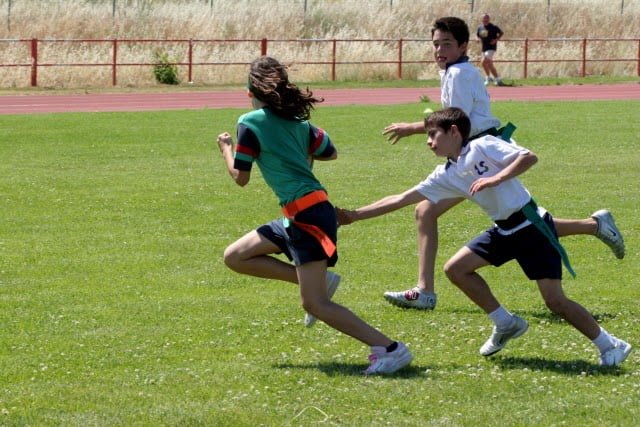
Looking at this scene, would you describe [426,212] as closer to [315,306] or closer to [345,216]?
[345,216]

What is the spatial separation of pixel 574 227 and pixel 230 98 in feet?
79.9

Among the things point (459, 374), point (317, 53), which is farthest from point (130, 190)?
point (317, 53)

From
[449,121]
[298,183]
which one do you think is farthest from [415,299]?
[298,183]

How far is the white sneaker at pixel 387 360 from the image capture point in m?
6.81

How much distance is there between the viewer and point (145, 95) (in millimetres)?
32906

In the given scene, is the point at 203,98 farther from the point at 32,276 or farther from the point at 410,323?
the point at 410,323

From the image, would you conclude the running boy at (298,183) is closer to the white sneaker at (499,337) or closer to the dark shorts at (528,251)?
the white sneaker at (499,337)

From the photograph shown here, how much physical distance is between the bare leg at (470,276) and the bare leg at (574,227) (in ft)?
4.21

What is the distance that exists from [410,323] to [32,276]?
334 centimetres

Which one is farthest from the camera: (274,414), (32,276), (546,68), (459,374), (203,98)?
(546,68)

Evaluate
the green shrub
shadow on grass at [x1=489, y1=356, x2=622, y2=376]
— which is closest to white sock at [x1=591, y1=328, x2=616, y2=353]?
shadow on grass at [x1=489, y1=356, x2=622, y2=376]

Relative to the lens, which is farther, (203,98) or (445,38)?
(203,98)

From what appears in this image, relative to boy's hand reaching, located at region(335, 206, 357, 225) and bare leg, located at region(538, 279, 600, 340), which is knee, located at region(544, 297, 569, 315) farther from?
boy's hand reaching, located at region(335, 206, 357, 225)

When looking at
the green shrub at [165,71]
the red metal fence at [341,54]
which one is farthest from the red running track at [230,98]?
the green shrub at [165,71]
